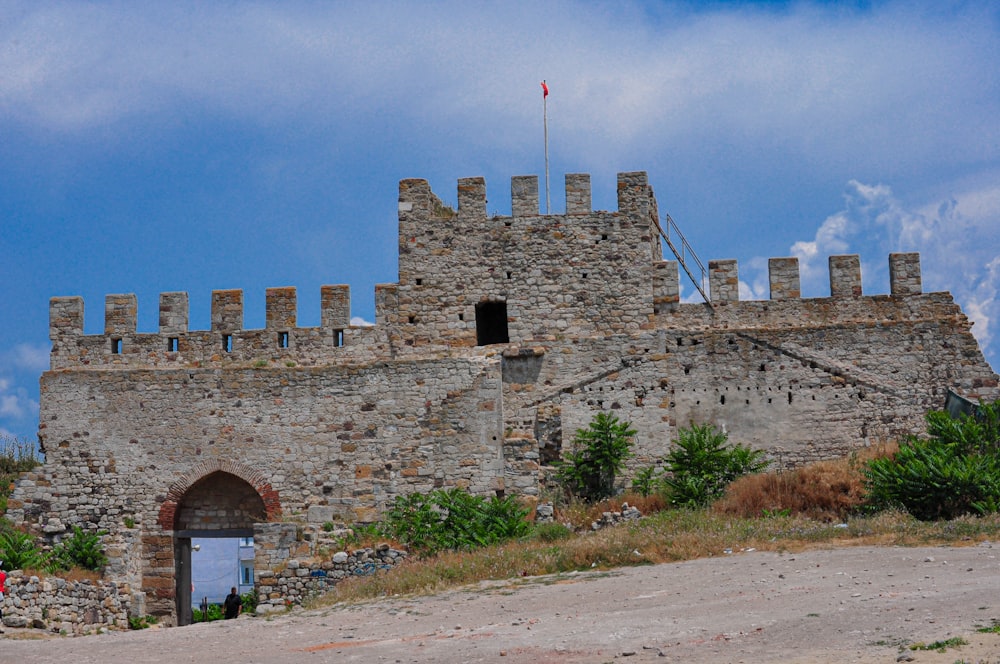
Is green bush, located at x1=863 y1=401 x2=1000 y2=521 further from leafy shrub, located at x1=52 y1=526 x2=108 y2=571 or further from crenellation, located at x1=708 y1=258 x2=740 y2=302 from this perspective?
leafy shrub, located at x1=52 y1=526 x2=108 y2=571

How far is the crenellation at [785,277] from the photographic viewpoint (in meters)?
22.0

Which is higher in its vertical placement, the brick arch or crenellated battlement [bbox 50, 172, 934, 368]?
crenellated battlement [bbox 50, 172, 934, 368]

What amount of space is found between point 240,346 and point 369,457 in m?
3.35

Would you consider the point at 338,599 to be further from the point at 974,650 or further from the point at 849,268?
the point at 849,268

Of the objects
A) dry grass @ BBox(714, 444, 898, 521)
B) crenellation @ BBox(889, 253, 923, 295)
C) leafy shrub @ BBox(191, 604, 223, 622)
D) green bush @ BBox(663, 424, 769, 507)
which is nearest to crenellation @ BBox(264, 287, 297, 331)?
leafy shrub @ BBox(191, 604, 223, 622)

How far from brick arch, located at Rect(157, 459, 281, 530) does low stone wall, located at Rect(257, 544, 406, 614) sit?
264cm

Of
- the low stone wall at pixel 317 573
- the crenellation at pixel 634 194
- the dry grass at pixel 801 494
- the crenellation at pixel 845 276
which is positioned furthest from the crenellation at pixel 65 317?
the crenellation at pixel 845 276

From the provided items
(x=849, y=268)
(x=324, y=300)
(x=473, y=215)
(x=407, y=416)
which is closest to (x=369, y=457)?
(x=407, y=416)

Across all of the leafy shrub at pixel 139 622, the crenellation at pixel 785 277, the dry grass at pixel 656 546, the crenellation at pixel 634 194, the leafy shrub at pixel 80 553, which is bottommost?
the leafy shrub at pixel 139 622

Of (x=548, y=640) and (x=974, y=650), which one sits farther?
(x=548, y=640)

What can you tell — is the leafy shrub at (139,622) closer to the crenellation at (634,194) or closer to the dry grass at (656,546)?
the dry grass at (656,546)

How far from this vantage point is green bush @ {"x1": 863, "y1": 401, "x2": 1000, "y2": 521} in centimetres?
1745

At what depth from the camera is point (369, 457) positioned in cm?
2131

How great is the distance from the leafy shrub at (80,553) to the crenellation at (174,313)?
4089 mm
